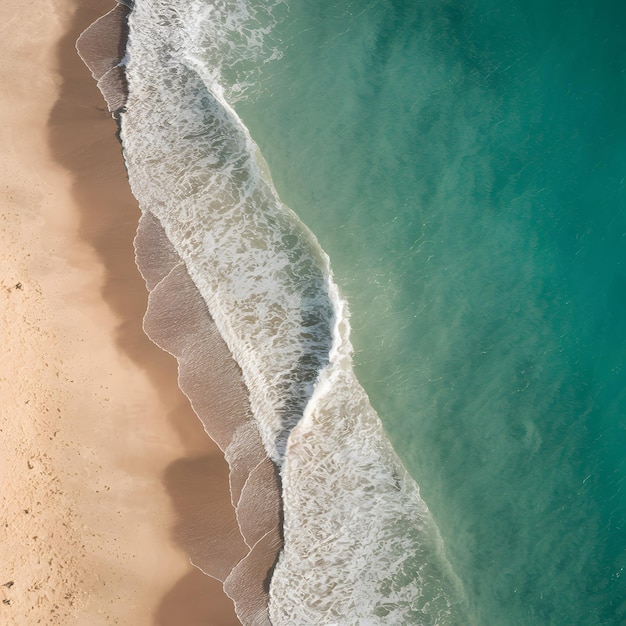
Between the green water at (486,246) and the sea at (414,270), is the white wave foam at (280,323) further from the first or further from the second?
the green water at (486,246)

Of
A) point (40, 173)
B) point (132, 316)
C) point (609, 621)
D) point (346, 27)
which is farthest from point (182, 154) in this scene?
point (609, 621)

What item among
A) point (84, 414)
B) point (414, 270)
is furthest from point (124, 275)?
point (414, 270)

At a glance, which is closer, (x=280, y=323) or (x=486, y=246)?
(x=280, y=323)

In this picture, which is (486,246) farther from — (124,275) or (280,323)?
(124,275)

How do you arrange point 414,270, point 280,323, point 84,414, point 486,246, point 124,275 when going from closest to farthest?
point 84,414, point 280,323, point 124,275, point 414,270, point 486,246

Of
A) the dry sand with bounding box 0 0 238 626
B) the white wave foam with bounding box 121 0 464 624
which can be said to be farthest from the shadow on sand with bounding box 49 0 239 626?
the white wave foam with bounding box 121 0 464 624

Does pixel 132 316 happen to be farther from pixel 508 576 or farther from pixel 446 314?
pixel 508 576

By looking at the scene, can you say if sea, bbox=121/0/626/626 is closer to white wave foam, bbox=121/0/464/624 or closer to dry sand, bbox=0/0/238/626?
white wave foam, bbox=121/0/464/624
